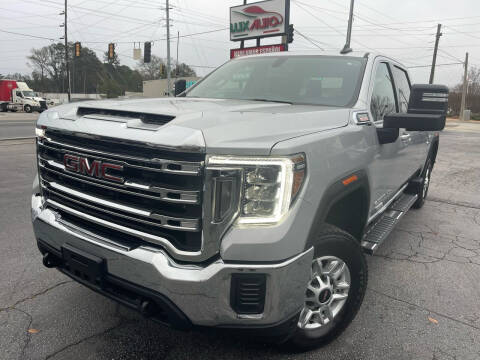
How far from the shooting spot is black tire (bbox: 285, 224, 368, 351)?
2219mm

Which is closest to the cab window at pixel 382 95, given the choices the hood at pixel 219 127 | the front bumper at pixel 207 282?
the hood at pixel 219 127

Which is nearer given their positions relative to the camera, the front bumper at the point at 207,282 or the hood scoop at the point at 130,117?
the front bumper at the point at 207,282

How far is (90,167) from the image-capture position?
80.4 inches

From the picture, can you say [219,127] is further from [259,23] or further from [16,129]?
[259,23]

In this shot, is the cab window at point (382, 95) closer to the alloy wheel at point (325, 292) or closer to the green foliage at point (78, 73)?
the alloy wheel at point (325, 292)

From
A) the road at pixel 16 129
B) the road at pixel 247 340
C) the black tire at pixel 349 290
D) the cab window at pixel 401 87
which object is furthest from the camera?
the road at pixel 16 129

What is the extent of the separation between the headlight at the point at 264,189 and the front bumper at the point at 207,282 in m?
0.22

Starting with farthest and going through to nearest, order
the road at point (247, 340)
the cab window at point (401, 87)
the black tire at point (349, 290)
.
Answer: the cab window at point (401, 87)
the road at point (247, 340)
the black tire at point (349, 290)

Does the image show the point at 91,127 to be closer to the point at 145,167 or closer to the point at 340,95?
the point at 145,167

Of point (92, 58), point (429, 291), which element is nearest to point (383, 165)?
point (429, 291)

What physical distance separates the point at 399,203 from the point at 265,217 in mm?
3173

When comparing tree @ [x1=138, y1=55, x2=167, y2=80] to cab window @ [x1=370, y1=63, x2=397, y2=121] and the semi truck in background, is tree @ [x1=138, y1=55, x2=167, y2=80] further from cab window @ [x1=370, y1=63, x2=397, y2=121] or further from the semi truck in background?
cab window @ [x1=370, y1=63, x2=397, y2=121]

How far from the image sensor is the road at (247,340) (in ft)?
7.80

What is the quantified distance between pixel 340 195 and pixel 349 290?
0.68m
